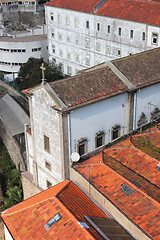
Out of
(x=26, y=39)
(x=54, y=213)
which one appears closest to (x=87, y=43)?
(x=26, y=39)

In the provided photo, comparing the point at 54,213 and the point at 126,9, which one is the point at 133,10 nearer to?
the point at 126,9

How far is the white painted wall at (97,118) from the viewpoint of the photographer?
976 inches

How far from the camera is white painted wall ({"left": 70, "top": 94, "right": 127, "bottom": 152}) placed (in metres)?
24.8

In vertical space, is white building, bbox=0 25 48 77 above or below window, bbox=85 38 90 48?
below

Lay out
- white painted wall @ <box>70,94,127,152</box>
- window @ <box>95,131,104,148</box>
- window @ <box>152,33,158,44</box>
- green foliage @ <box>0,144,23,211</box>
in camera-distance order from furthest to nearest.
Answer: window @ <box>152,33,158,44</box>, green foliage @ <box>0,144,23,211</box>, window @ <box>95,131,104,148</box>, white painted wall @ <box>70,94,127,152</box>

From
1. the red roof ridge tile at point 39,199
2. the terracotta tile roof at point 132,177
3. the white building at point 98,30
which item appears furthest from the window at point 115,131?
the white building at point 98,30

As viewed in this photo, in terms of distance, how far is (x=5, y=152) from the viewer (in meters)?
40.8

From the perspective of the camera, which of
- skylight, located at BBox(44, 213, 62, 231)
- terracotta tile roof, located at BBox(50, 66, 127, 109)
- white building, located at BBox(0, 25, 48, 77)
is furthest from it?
white building, located at BBox(0, 25, 48, 77)

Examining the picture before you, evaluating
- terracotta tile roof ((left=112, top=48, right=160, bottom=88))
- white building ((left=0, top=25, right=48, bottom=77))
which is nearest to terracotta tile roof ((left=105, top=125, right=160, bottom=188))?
terracotta tile roof ((left=112, top=48, right=160, bottom=88))

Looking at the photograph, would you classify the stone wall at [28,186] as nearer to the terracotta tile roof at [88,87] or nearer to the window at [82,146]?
the window at [82,146]

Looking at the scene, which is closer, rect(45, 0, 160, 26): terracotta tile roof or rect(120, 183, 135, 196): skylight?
rect(120, 183, 135, 196): skylight

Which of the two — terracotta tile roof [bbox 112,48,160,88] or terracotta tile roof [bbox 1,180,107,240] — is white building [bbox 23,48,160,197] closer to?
terracotta tile roof [bbox 112,48,160,88]

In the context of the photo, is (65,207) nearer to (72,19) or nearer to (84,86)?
(84,86)

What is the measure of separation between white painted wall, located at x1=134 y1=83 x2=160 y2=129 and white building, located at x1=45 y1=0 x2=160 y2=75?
18739 mm
